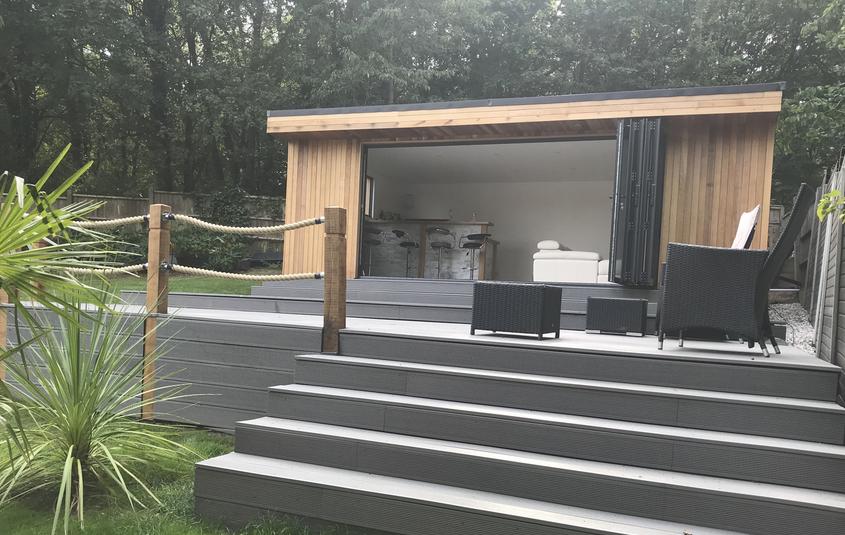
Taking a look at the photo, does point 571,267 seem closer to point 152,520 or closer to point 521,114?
point 521,114

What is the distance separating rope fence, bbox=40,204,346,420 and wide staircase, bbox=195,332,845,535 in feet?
1.36

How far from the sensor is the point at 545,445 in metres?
2.62

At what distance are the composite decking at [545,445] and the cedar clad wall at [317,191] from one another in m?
4.09

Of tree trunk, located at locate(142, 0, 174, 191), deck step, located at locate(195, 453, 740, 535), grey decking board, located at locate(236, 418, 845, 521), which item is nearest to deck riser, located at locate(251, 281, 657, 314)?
→ grey decking board, located at locate(236, 418, 845, 521)

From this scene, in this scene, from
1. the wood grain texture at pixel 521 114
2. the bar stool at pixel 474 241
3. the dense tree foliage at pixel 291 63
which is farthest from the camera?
the dense tree foliage at pixel 291 63

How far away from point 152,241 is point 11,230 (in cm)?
235

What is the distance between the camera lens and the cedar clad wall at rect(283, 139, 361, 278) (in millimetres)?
7227

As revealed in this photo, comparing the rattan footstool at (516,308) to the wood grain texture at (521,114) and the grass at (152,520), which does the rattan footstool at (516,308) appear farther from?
the wood grain texture at (521,114)

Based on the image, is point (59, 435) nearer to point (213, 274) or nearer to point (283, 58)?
point (213, 274)

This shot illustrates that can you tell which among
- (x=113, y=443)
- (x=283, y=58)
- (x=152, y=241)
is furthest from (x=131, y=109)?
(x=113, y=443)

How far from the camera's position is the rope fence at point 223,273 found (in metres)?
3.50

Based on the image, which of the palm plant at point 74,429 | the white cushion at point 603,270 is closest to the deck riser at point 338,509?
the palm plant at point 74,429

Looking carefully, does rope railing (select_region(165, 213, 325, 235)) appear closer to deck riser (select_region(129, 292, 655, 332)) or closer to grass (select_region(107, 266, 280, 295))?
deck riser (select_region(129, 292, 655, 332))

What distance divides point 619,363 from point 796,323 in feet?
16.3
